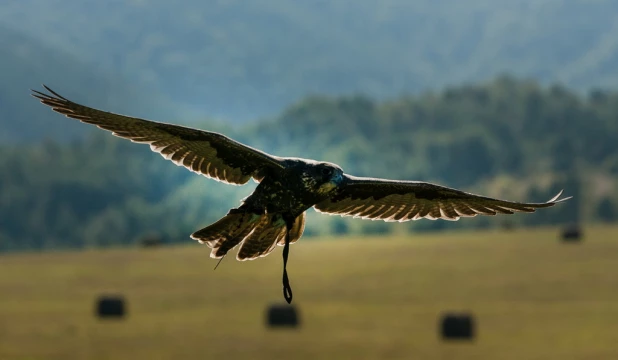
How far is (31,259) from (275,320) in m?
40.2

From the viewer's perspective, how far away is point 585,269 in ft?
208

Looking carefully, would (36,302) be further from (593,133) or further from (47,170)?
(593,133)

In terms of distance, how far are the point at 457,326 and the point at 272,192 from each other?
1460 inches

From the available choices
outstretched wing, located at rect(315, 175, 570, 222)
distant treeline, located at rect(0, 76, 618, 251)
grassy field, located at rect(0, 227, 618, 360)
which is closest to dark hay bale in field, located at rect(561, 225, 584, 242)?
grassy field, located at rect(0, 227, 618, 360)

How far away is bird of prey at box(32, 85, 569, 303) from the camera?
8.45 metres

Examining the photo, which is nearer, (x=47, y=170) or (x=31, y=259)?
(x=31, y=259)

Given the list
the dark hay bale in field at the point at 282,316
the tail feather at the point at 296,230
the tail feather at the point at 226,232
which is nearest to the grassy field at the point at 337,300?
the dark hay bale in field at the point at 282,316

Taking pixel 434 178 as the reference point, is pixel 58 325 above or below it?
below

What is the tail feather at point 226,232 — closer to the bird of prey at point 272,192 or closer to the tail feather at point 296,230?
the bird of prey at point 272,192

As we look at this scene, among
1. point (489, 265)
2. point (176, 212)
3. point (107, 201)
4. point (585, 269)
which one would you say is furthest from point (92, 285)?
point (107, 201)

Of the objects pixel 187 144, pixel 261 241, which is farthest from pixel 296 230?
pixel 187 144

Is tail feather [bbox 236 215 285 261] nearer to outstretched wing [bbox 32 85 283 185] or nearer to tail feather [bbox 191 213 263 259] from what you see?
tail feather [bbox 191 213 263 259]

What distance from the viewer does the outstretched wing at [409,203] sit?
9.95 metres

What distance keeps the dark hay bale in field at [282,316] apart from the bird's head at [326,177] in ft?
132
